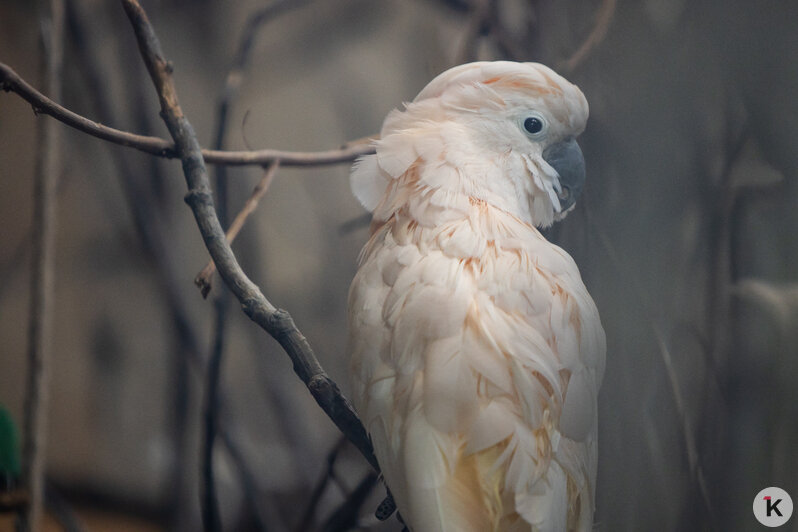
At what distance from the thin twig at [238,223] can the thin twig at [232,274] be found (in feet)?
0.15

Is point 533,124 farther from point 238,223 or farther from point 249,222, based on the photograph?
point 249,222

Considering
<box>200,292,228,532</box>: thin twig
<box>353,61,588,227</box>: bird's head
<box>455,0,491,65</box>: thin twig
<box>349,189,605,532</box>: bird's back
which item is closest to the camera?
<box>349,189,605,532</box>: bird's back

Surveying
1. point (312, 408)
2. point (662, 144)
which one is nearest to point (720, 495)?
point (662, 144)

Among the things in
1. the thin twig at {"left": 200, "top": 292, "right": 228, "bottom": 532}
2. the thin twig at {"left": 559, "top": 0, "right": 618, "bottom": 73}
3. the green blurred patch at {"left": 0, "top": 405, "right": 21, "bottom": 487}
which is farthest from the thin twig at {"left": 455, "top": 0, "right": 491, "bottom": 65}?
the green blurred patch at {"left": 0, "top": 405, "right": 21, "bottom": 487}

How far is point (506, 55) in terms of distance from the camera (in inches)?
35.9

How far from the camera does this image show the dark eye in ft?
2.56

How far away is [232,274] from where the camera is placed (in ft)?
2.51

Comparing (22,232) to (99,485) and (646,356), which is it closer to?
(99,485)

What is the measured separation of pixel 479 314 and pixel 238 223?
0.45m

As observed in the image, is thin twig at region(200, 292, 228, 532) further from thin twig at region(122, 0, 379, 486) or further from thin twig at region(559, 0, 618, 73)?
thin twig at region(559, 0, 618, 73)

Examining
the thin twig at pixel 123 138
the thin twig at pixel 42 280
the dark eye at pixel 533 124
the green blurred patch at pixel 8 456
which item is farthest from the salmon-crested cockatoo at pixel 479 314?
the green blurred patch at pixel 8 456

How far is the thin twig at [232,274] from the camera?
722 mm

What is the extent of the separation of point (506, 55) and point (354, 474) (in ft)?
2.60

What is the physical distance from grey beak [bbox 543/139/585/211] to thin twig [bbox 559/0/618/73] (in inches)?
5.2
